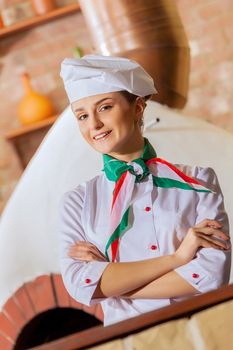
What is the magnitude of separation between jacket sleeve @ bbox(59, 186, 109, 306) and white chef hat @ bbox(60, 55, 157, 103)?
6.4 inches

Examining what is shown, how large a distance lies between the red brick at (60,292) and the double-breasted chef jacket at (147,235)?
0.9 inches

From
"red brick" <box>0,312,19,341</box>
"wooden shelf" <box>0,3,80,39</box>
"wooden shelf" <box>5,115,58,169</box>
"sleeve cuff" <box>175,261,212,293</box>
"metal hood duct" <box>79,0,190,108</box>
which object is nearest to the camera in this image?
"sleeve cuff" <box>175,261,212,293</box>

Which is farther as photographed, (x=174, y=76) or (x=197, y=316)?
(x=174, y=76)

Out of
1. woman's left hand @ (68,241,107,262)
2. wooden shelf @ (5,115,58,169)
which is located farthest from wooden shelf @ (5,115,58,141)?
woman's left hand @ (68,241,107,262)

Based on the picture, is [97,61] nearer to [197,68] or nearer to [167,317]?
[167,317]

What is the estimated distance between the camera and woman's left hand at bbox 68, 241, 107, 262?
0.89 m

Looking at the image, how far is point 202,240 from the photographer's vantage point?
2.87 feet

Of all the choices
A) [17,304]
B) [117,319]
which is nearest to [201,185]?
[117,319]

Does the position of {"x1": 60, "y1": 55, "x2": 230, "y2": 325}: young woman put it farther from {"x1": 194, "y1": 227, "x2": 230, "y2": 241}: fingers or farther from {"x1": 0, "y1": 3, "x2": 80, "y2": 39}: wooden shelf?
{"x1": 0, "y1": 3, "x2": 80, "y2": 39}: wooden shelf

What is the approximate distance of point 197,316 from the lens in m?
0.67

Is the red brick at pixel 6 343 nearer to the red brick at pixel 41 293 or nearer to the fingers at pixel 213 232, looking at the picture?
the red brick at pixel 41 293

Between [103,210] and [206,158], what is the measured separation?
21cm

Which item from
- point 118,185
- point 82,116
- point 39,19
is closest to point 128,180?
point 118,185

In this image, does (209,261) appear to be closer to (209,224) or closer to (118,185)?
(209,224)
